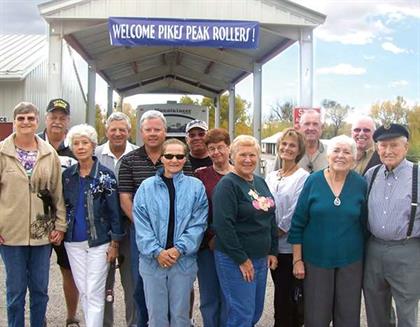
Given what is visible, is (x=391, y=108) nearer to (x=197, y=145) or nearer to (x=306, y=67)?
(x=306, y=67)

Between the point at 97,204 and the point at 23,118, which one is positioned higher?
the point at 23,118

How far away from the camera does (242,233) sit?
3943 mm

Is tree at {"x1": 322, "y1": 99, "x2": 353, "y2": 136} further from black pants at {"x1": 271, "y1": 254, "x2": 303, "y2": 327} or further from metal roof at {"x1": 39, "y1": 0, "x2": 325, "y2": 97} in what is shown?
black pants at {"x1": 271, "y1": 254, "x2": 303, "y2": 327}

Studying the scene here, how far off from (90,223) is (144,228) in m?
0.63

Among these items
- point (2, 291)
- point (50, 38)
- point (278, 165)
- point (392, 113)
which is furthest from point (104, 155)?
point (392, 113)

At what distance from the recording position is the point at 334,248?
13.1 ft

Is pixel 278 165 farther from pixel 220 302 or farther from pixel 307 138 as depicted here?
pixel 220 302

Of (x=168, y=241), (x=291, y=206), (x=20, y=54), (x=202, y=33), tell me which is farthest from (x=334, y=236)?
(x=20, y=54)

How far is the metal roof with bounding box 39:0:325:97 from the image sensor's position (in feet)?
33.8

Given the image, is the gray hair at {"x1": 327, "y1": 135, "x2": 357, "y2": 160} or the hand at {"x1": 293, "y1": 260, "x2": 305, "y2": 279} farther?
the hand at {"x1": 293, "y1": 260, "x2": 305, "y2": 279}

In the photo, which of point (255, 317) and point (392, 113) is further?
point (392, 113)

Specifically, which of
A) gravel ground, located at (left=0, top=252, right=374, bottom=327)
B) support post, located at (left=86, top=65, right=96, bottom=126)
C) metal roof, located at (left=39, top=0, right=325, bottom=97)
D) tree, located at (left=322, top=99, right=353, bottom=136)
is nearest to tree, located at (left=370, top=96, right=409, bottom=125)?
tree, located at (left=322, top=99, right=353, bottom=136)

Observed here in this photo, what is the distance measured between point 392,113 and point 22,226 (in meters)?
60.3

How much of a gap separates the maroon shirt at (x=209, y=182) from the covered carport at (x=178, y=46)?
6.54 m
